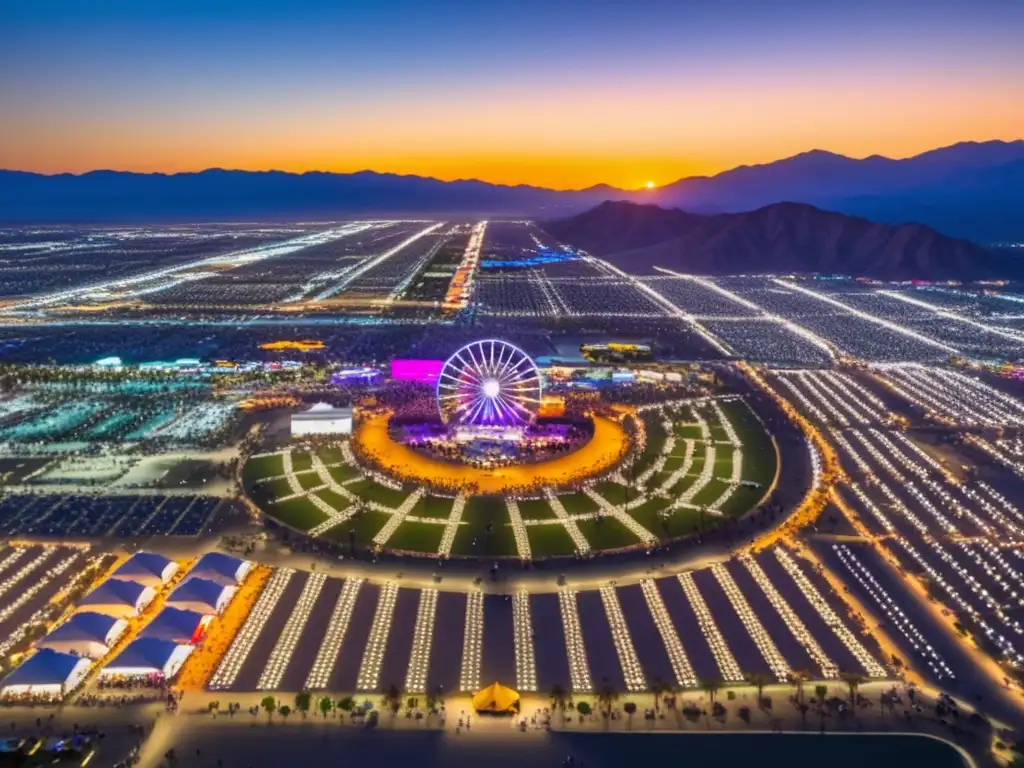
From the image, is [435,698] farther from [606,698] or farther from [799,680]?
[799,680]

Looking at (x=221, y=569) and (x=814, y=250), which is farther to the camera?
(x=814, y=250)

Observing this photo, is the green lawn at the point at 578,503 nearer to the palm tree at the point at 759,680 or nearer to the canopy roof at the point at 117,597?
the palm tree at the point at 759,680

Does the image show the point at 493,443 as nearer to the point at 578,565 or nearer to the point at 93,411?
the point at 578,565

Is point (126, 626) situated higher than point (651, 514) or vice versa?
point (651, 514)

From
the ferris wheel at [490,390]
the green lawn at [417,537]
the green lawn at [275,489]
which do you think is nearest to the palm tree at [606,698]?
the green lawn at [417,537]

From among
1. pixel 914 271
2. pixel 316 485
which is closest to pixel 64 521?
pixel 316 485

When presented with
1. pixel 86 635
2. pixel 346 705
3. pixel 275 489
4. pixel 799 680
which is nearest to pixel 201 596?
pixel 86 635
